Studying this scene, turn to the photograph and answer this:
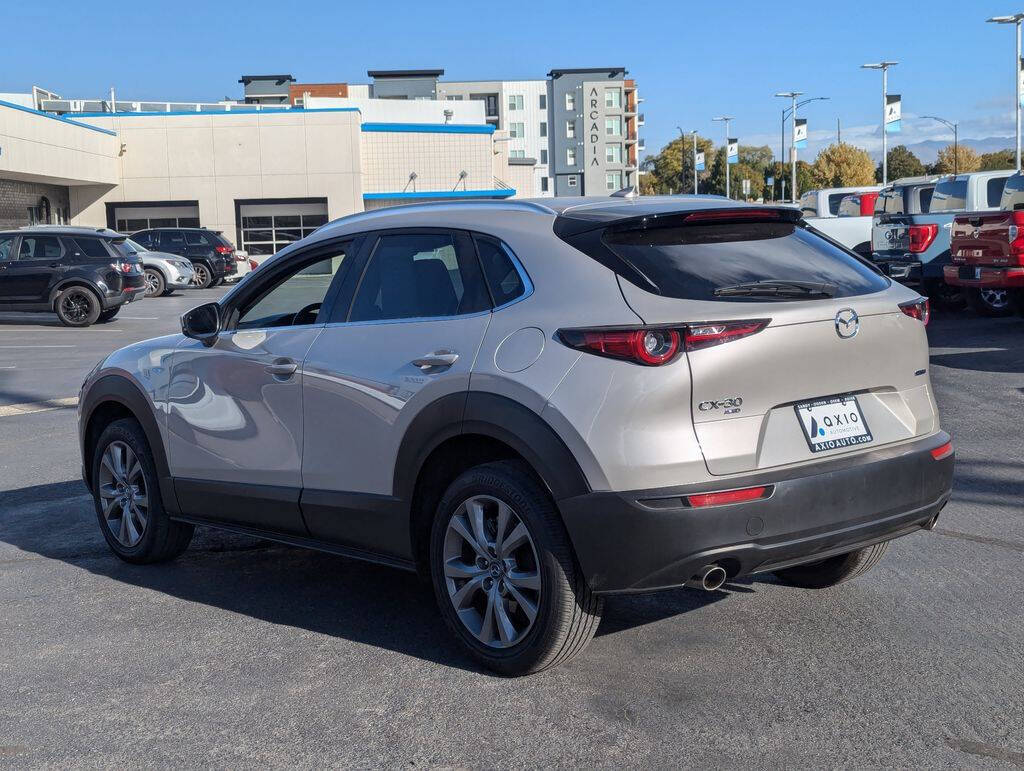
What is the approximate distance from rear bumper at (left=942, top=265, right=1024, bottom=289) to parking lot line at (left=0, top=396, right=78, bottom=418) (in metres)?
11.7

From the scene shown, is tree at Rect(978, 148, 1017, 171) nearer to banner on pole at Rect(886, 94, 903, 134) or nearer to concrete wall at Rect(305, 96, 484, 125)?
banner on pole at Rect(886, 94, 903, 134)

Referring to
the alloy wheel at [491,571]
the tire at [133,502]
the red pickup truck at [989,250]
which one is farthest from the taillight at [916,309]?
the red pickup truck at [989,250]

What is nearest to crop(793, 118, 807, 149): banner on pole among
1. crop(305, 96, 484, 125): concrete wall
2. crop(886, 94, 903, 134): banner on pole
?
crop(886, 94, 903, 134): banner on pole

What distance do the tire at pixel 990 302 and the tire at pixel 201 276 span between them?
24474 millimetres

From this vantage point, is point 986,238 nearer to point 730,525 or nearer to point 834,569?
point 834,569

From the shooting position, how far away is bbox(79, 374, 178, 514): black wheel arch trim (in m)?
5.87

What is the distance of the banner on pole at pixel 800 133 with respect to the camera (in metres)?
65.1

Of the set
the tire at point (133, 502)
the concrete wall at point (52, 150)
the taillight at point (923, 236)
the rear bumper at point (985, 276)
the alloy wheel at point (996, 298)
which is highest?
the concrete wall at point (52, 150)

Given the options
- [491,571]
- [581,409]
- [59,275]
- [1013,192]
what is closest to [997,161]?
[1013,192]

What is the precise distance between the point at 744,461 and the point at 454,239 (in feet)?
5.00

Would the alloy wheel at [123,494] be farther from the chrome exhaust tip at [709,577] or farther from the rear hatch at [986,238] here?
the rear hatch at [986,238]

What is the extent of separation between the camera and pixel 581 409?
3.97 metres

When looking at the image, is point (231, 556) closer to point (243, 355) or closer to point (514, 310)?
point (243, 355)

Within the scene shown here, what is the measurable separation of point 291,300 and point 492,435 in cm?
189
